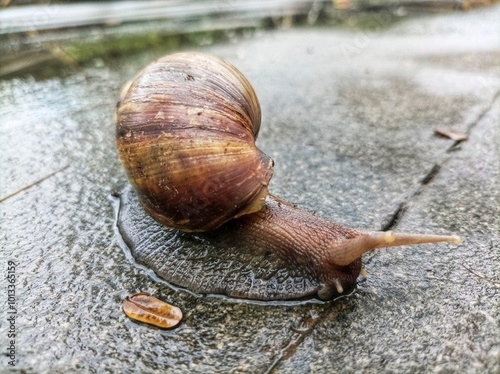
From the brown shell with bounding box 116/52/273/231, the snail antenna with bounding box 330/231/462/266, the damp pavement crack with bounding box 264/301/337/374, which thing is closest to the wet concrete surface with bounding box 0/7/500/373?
the damp pavement crack with bounding box 264/301/337/374

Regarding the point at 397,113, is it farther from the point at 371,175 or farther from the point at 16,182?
the point at 16,182

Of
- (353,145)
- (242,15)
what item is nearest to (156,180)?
(353,145)

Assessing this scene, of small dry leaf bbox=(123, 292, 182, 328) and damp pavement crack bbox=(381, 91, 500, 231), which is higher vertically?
damp pavement crack bbox=(381, 91, 500, 231)

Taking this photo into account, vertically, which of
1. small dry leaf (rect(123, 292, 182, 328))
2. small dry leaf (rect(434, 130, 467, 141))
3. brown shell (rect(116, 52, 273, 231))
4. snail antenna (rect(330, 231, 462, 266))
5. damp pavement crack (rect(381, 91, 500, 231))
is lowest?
small dry leaf (rect(123, 292, 182, 328))

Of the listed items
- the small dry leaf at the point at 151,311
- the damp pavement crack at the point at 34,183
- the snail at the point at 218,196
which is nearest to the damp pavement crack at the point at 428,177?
the snail at the point at 218,196

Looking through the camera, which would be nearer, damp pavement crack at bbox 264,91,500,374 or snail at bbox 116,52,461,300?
damp pavement crack at bbox 264,91,500,374

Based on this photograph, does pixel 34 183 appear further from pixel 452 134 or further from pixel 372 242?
pixel 452 134

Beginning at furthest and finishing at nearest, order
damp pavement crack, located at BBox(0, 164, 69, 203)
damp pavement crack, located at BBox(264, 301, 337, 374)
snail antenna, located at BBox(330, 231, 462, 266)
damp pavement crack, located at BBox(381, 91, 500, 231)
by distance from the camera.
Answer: damp pavement crack, located at BBox(0, 164, 69, 203), damp pavement crack, located at BBox(381, 91, 500, 231), snail antenna, located at BBox(330, 231, 462, 266), damp pavement crack, located at BBox(264, 301, 337, 374)

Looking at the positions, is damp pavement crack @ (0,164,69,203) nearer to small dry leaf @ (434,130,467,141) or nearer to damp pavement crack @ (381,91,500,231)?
damp pavement crack @ (381,91,500,231)

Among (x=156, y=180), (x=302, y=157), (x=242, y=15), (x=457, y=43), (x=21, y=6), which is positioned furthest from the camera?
(x=242, y=15)
